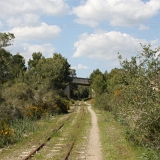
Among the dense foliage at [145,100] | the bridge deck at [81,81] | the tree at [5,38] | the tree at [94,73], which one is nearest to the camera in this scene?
the dense foliage at [145,100]

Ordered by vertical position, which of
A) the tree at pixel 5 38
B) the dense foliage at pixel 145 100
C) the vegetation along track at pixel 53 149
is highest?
the tree at pixel 5 38

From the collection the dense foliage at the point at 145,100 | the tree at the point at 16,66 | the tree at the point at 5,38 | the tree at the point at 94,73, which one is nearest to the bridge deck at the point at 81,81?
the tree at the point at 94,73

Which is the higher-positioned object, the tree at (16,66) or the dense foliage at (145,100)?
the tree at (16,66)

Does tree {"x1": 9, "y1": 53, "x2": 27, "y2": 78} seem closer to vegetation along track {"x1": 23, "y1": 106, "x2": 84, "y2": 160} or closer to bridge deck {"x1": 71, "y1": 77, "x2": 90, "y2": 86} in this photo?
bridge deck {"x1": 71, "y1": 77, "x2": 90, "y2": 86}

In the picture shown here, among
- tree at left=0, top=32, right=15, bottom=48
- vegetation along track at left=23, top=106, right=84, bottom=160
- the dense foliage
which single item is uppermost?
tree at left=0, top=32, right=15, bottom=48

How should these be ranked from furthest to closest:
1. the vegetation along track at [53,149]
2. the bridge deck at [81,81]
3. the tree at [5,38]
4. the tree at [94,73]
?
1. the bridge deck at [81,81]
2. the tree at [94,73]
3. the tree at [5,38]
4. the vegetation along track at [53,149]

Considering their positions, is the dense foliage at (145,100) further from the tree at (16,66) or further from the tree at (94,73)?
the tree at (94,73)

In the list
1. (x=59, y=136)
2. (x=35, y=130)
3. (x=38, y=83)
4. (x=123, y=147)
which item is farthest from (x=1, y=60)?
(x=123, y=147)

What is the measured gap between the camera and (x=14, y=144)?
637 inches

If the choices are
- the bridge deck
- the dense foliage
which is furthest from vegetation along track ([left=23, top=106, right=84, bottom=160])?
the bridge deck

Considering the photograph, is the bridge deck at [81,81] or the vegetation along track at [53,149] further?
the bridge deck at [81,81]

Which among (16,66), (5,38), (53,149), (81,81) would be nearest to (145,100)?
(53,149)

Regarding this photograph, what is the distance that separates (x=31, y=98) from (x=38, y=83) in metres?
12.6

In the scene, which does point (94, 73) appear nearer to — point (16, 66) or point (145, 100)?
point (16, 66)
